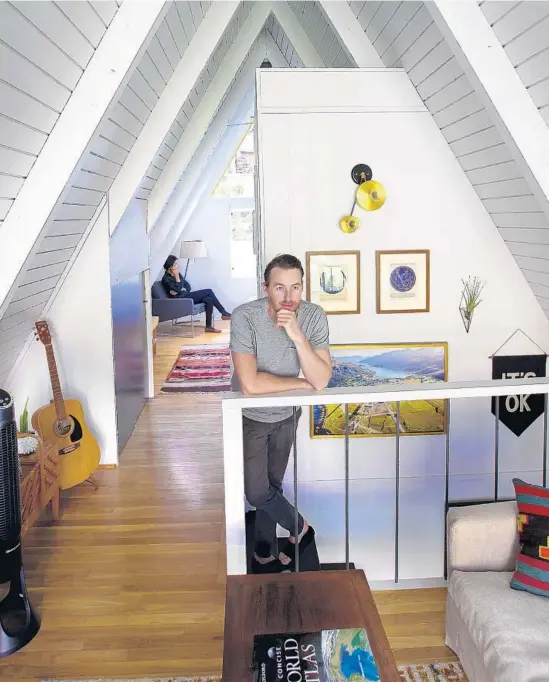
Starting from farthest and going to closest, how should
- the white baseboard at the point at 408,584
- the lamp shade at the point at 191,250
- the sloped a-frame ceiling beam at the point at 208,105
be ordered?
the lamp shade at the point at 191,250 → the sloped a-frame ceiling beam at the point at 208,105 → the white baseboard at the point at 408,584

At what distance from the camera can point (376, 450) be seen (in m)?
4.11

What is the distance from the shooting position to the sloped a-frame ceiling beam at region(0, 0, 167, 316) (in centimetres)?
247

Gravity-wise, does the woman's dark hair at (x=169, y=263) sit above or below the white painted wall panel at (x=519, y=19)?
below

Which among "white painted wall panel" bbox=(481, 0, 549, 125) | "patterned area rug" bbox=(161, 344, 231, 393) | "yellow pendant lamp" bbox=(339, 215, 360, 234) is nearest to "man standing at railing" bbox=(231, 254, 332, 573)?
"white painted wall panel" bbox=(481, 0, 549, 125)

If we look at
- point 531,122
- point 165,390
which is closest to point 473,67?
point 531,122

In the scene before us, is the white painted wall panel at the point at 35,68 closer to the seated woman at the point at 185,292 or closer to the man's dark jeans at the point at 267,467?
the man's dark jeans at the point at 267,467

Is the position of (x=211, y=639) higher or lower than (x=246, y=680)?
lower

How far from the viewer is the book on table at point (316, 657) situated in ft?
4.39

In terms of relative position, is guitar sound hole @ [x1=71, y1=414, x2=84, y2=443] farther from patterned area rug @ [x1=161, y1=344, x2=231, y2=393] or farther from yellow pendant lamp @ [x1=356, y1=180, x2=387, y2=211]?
patterned area rug @ [x1=161, y1=344, x2=231, y2=393]

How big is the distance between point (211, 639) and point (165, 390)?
419 cm

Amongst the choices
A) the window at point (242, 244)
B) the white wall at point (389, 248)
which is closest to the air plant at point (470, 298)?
the white wall at point (389, 248)

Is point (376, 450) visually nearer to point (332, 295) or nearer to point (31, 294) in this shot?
point (332, 295)

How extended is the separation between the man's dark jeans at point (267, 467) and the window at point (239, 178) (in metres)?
8.43

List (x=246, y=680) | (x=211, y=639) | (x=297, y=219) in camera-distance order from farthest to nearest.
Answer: (x=297, y=219), (x=211, y=639), (x=246, y=680)
